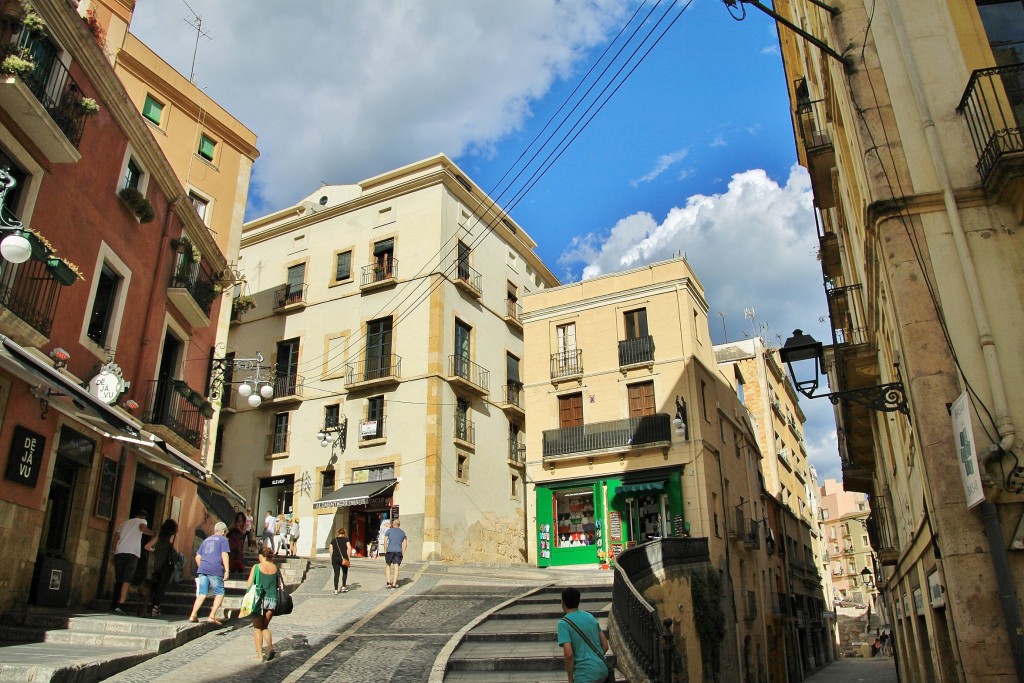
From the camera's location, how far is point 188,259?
17562 mm

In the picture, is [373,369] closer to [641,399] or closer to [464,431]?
[464,431]

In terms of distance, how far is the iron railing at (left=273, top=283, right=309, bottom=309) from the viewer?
32.8m

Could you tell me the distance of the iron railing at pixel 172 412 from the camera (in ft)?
53.0

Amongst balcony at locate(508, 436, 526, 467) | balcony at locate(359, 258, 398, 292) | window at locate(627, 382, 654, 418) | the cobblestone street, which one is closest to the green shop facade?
window at locate(627, 382, 654, 418)

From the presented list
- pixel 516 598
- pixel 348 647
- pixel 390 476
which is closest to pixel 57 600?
pixel 348 647

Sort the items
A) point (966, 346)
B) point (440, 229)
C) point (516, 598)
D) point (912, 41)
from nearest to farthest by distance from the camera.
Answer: point (966, 346) → point (912, 41) → point (516, 598) → point (440, 229)

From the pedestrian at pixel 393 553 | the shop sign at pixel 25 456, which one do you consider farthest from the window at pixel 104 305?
the pedestrian at pixel 393 553

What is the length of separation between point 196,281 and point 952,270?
15.9 m

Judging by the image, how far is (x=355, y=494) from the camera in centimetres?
2730

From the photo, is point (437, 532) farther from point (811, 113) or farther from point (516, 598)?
point (811, 113)

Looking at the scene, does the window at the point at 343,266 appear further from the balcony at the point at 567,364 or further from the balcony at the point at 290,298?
the balcony at the point at 567,364

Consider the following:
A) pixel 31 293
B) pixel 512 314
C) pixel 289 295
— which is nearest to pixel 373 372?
pixel 289 295

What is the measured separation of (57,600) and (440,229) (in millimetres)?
20805

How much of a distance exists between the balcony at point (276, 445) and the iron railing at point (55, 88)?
1931cm
